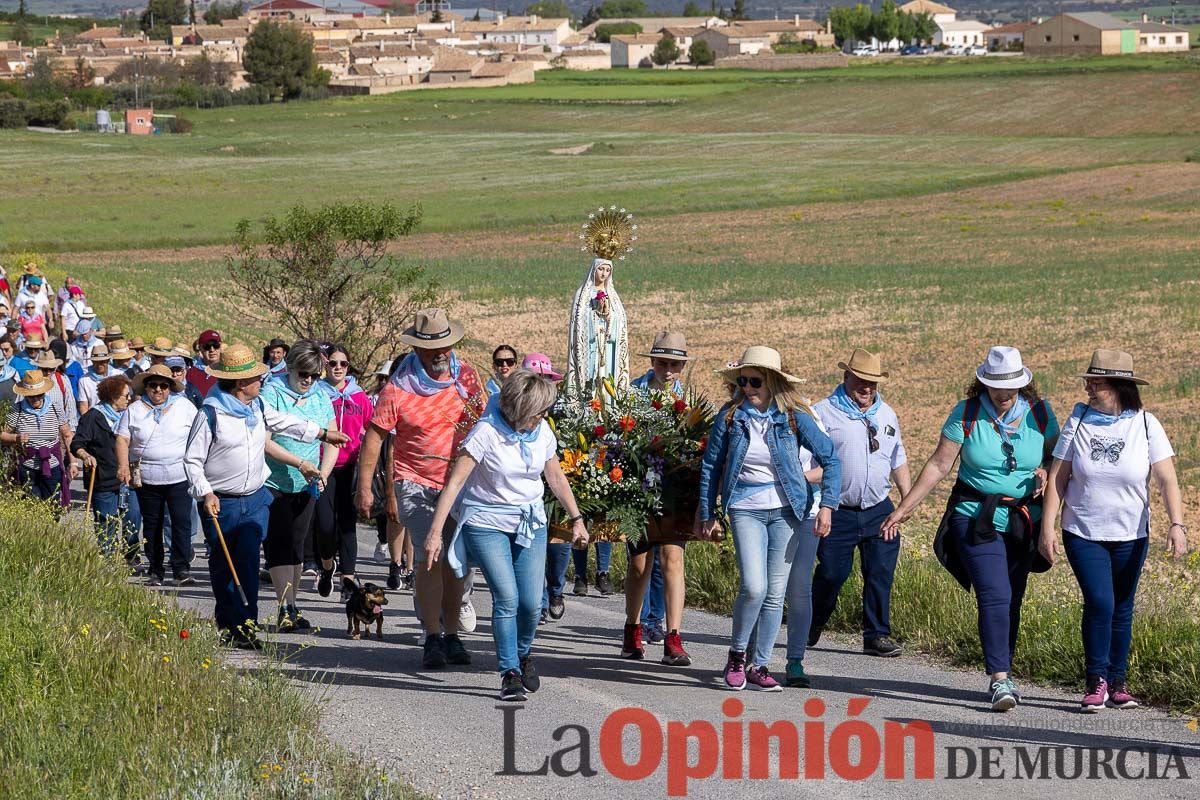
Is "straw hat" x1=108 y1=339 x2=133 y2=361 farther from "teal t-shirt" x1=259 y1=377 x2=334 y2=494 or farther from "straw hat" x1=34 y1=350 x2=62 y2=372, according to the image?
"teal t-shirt" x1=259 y1=377 x2=334 y2=494

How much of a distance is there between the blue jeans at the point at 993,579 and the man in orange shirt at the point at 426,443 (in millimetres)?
2838

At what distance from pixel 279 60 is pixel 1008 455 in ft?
468

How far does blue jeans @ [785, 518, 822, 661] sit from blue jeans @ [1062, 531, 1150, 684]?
55.3 inches

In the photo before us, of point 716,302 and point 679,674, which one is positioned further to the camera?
point 716,302

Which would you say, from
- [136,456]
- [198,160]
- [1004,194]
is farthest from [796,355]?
[198,160]

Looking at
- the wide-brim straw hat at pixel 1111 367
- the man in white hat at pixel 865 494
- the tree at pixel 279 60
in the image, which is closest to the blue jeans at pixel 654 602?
the man in white hat at pixel 865 494

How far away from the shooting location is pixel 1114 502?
8523 millimetres

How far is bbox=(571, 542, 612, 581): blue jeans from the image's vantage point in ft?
40.9

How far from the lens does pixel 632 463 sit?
382 inches

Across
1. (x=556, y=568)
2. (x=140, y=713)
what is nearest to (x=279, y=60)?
(x=556, y=568)

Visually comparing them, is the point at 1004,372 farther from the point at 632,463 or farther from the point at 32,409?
the point at 32,409

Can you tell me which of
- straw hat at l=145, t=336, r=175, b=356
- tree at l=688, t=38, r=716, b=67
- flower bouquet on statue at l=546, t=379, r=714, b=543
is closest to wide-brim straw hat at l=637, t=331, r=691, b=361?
flower bouquet on statue at l=546, t=379, r=714, b=543

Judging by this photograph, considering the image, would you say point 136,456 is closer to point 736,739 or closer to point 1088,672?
point 736,739

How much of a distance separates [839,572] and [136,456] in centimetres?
589
